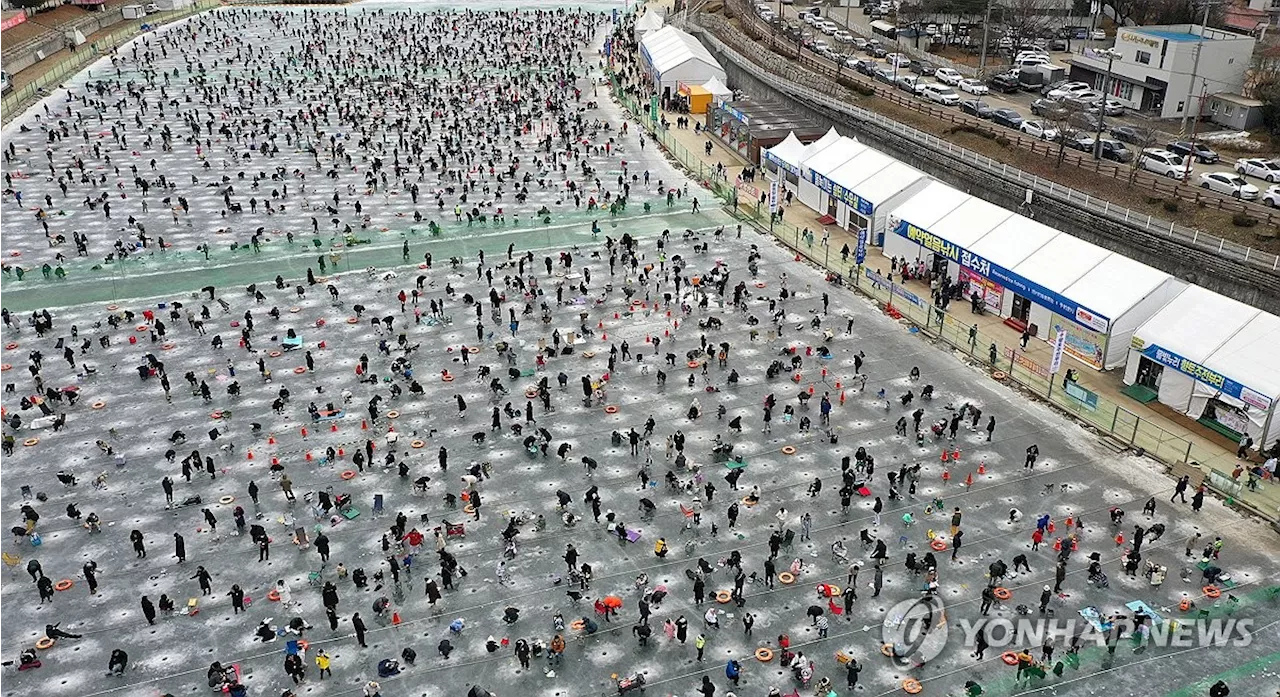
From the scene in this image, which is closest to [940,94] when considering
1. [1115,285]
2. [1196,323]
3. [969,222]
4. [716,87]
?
[716,87]

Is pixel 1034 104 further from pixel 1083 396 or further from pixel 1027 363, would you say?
pixel 1083 396

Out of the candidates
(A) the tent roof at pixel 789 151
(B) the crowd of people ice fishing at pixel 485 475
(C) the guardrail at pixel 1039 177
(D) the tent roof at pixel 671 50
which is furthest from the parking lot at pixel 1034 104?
(B) the crowd of people ice fishing at pixel 485 475

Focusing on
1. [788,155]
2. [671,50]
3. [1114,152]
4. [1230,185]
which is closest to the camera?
[1230,185]

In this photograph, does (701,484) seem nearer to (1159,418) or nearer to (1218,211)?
(1159,418)

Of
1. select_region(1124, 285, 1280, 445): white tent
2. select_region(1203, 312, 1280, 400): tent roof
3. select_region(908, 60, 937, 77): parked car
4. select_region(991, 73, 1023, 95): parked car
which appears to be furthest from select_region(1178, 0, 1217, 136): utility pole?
select_region(1203, 312, 1280, 400): tent roof

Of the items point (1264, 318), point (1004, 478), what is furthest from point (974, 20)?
point (1004, 478)

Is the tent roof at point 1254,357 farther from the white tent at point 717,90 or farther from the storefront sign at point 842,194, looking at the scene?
the white tent at point 717,90
